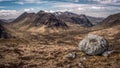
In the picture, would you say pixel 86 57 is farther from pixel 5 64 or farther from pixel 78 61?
pixel 5 64

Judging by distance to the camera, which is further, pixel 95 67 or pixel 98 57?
pixel 98 57

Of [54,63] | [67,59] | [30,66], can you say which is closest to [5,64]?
[30,66]

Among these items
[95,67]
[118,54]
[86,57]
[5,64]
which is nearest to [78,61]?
[86,57]

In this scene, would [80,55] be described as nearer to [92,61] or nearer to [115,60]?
[92,61]

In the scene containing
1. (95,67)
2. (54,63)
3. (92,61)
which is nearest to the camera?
(95,67)

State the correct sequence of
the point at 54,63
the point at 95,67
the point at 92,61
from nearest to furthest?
the point at 95,67
the point at 92,61
the point at 54,63

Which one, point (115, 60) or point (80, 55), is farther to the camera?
point (80, 55)
